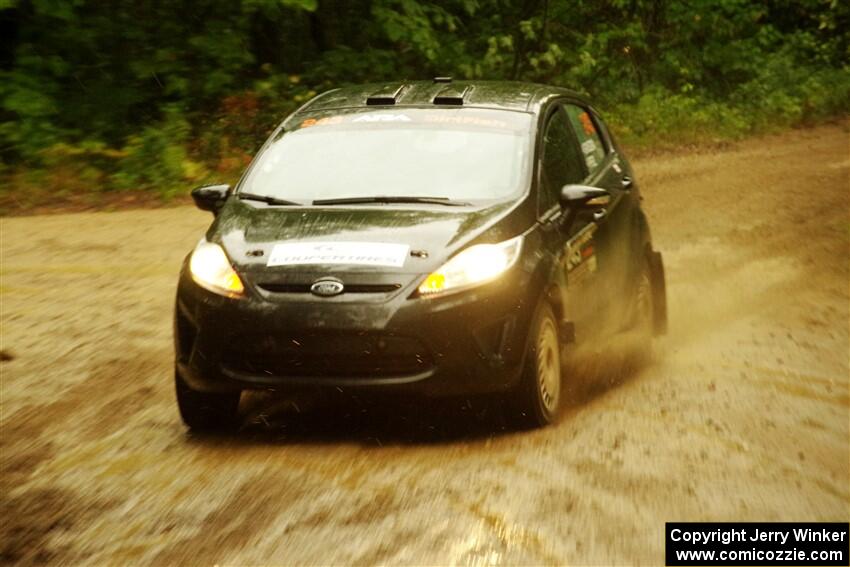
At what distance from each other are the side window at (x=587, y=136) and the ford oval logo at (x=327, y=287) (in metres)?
2.61

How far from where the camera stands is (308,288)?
6.16 metres

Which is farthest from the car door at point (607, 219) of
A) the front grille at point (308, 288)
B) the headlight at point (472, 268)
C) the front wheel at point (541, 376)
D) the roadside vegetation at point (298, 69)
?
the roadside vegetation at point (298, 69)

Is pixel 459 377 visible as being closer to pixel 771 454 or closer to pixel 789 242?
pixel 771 454

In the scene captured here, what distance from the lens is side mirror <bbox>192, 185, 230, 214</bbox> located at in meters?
7.34

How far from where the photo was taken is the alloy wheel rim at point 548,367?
6.61 metres

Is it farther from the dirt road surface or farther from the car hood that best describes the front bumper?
the dirt road surface

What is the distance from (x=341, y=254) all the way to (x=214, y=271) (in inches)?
24.0

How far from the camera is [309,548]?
15.8 feet

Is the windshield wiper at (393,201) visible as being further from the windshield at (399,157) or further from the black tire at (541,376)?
the black tire at (541,376)

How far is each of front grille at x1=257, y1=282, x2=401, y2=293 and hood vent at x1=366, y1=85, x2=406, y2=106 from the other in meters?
1.92

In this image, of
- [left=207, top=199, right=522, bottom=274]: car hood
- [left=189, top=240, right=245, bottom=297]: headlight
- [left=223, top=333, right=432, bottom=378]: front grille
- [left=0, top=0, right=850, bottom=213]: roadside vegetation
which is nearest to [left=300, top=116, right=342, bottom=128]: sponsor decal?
[left=207, top=199, right=522, bottom=274]: car hood

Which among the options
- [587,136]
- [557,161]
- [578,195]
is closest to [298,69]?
[587,136]

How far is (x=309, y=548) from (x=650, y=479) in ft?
5.28

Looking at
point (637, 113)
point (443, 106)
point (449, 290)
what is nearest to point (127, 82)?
point (637, 113)
